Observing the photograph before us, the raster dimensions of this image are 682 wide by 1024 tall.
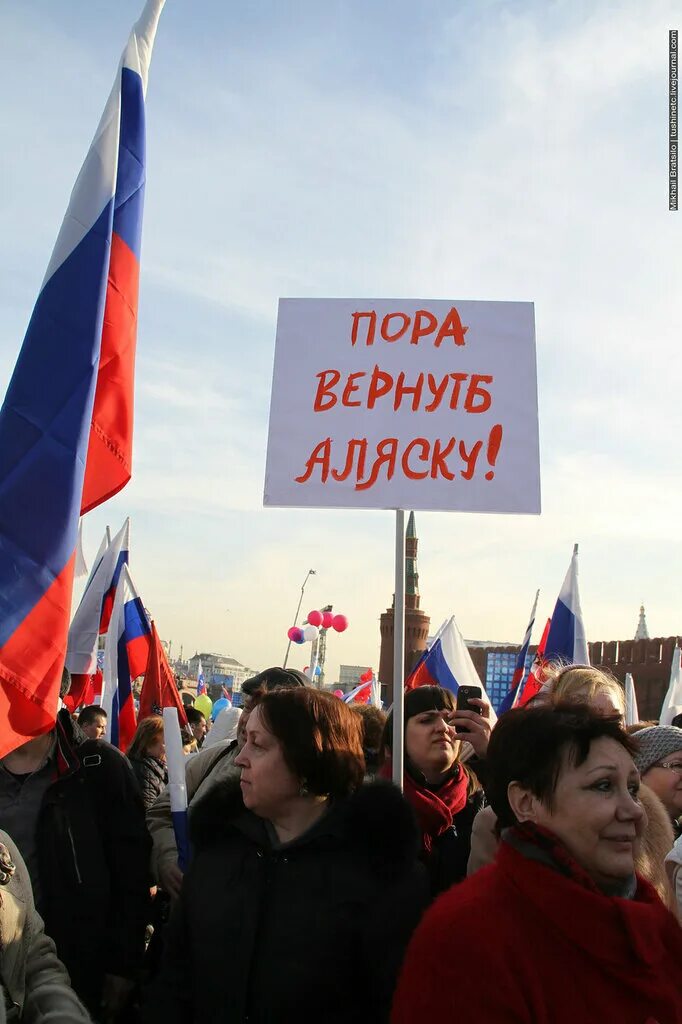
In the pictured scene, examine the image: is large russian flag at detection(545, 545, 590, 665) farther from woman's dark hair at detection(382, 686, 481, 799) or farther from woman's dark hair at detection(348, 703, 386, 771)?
woman's dark hair at detection(382, 686, 481, 799)

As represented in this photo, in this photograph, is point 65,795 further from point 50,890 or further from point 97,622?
point 97,622

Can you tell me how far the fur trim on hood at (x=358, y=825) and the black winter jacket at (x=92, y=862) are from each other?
900mm

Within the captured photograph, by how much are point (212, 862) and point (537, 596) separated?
931cm

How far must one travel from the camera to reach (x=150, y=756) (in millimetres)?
5789

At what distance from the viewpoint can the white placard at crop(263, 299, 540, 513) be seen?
374 cm

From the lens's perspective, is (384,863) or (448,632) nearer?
(384,863)

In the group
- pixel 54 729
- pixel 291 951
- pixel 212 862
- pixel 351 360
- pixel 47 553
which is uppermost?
pixel 351 360

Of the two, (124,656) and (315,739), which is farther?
(124,656)

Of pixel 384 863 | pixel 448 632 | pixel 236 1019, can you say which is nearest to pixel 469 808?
pixel 384 863

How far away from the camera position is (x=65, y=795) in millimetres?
3379

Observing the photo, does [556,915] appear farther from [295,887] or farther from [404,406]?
[404,406]

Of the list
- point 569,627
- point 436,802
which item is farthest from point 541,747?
point 569,627

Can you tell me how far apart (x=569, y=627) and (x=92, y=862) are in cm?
686

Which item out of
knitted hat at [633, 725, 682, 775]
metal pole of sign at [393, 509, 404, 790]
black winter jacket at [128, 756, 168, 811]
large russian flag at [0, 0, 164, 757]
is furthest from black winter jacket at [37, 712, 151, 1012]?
black winter jacket at [128, 756, 168, 811]
